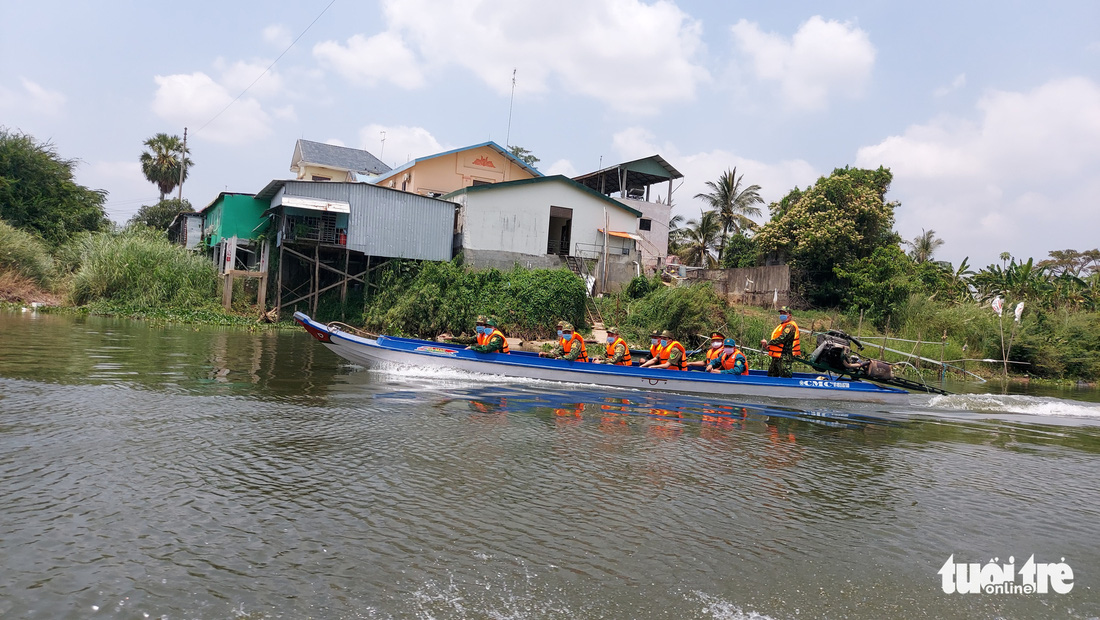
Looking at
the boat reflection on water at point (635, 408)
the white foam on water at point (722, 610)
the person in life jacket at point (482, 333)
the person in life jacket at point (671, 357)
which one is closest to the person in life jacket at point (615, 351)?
the person in life jacket at point (671, 357)

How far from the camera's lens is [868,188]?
32531 mm

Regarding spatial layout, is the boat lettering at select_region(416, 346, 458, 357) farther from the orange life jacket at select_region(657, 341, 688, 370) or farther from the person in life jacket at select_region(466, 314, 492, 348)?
the orange life jacket at select_region(657, 341, 688, 370)

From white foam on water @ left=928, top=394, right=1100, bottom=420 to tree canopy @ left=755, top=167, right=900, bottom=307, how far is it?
47.5 feet

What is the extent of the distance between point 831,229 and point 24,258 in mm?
35285

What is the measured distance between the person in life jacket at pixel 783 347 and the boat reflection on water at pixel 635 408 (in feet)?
3.33

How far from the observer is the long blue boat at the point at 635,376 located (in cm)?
1500

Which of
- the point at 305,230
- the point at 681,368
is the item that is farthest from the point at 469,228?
the point at 681,368

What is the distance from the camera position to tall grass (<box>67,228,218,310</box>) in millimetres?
28750

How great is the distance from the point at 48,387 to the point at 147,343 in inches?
310

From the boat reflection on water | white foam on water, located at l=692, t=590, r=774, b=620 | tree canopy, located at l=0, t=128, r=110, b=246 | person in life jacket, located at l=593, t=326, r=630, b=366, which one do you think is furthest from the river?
tree canopy, located at l=0, t=128, r=110, b=246

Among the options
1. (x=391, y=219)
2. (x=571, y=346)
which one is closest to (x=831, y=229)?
(x=391, y=219)

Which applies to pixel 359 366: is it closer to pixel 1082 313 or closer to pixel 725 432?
pixel 725 432

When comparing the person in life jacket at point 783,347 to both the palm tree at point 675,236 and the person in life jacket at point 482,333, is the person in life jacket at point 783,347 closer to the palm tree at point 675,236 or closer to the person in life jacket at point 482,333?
the person in life jacket at point 482,333

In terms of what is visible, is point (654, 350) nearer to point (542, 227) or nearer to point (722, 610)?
point (722, 610)
